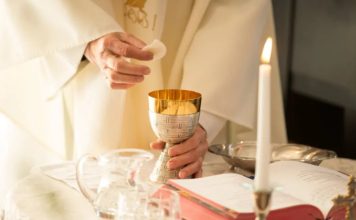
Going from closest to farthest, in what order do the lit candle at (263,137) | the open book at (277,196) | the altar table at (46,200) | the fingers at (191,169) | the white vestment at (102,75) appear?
the lit candle at (263,137), the open book at (277,196), the altar table at (46,200), the fingers at (191,169), the white vestment at (102,75)

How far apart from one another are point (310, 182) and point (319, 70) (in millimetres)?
2144

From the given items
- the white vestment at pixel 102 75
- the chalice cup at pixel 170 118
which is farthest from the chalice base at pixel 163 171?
the white vestment at pixel 102 75

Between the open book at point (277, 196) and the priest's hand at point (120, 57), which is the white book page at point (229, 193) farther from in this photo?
the priest's hand at point (120, 57)

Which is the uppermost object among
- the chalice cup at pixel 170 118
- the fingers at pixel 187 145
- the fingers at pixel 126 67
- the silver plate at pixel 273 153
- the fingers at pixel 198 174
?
the fingers at pixel 126 67

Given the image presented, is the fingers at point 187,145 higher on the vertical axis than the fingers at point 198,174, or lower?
higher

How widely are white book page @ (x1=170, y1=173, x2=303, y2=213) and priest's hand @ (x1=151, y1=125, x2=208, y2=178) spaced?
160mm

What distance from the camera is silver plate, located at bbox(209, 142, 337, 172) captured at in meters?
1.46

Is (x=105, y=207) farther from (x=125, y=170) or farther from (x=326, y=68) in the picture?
(x=326, y=68)

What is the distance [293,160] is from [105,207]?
434 mm

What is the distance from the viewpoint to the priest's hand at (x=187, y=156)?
1387mm

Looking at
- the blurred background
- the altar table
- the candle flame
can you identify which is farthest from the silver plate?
the blurred background

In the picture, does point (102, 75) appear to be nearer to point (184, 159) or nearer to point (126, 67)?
point (126, 67)

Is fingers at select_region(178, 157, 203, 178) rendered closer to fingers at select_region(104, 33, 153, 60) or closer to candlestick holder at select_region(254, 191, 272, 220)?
fingers at select_region(104, 33, 153, 60)

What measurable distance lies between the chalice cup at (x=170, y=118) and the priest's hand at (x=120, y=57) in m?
0.11
